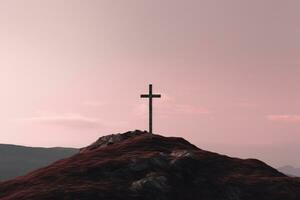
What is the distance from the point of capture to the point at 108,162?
79.5 m

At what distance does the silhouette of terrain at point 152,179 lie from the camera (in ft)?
228

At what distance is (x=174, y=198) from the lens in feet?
229

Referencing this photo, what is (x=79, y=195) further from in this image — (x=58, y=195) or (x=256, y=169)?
(x=256, y=169)

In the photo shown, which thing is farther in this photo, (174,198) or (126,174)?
(126,174)

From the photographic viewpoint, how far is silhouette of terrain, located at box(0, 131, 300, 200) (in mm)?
69625

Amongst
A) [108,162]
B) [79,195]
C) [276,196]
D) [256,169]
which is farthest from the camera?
[256,169]

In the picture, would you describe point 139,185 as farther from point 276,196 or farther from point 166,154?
point 276,196

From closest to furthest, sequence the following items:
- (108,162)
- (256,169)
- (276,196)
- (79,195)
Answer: (79,195)
(276,196)
(108,162)
(256,169)

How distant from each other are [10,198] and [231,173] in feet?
112

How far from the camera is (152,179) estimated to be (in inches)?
2830

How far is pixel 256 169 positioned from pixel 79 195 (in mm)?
33785

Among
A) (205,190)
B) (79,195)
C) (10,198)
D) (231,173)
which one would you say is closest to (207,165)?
(231,173)

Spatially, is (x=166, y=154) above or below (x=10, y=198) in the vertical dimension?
above

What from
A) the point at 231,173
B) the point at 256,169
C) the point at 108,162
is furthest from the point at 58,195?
the point at 256,169
